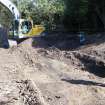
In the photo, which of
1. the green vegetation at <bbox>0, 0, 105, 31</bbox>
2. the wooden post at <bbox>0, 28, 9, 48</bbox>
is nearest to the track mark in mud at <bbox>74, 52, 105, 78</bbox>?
the wooden post at <bbox>0, 28, 9, 48</bbox>

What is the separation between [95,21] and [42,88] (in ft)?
70.5

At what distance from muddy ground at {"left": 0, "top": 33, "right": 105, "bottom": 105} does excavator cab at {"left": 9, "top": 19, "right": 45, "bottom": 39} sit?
400 cm

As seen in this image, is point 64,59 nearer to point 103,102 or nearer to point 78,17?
point 103,102

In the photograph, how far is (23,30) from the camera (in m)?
25.9

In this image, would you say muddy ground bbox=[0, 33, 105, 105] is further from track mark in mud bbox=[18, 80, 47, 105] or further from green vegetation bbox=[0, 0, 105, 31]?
green vegetation bbox=[0, 0, 105, 31]

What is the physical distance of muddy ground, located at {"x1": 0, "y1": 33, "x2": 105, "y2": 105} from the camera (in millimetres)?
10195

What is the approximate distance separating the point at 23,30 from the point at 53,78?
1223 centimetres

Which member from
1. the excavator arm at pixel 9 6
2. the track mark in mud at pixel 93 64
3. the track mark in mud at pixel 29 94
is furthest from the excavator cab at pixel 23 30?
the track mark in mud at pixel 29 94

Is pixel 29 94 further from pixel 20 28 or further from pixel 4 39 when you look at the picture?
pixel 20 28

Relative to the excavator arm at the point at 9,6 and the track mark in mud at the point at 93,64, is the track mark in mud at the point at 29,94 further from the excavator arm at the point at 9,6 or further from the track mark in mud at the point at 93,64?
the excavator arm at the point at 9,6

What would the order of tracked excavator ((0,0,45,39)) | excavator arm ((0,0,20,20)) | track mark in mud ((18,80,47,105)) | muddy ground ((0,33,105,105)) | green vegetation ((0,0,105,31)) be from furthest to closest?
1. green vegetation ((0,0,105,31))
2. tracked excavator ((0,0,45,39))
3. excavator arm ((0,0,20,20))
4. muddy ground ((0,33,105,105))
5. track mark in mud ((18,80,47,105))

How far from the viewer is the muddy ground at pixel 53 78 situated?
1020 centimetres

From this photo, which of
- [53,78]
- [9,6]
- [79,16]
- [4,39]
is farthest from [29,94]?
[79,16]

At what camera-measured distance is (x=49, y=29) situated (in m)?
34.5
